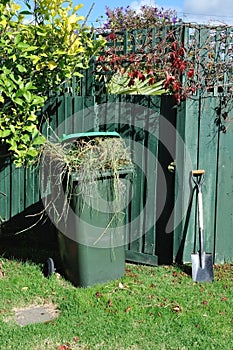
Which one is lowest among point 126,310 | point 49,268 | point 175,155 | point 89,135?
point 126,310

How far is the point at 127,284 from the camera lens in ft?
14.6

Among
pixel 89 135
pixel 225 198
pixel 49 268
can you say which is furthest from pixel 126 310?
pixel 225 198

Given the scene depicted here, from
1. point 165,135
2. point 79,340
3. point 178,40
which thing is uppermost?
point 178,40

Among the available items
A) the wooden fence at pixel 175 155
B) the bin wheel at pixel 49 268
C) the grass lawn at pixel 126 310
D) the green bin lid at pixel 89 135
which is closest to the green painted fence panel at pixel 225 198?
the wooden fence at pixel 175 155

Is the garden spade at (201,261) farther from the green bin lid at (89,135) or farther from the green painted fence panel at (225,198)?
the green bin lid at (89,135)

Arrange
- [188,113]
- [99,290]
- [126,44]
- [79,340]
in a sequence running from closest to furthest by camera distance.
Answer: [79,340]
[99,290]
[188,113]
[126,44]

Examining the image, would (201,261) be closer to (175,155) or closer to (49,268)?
(175,155)

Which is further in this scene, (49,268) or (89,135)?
(49,268)

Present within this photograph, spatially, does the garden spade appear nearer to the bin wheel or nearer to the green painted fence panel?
the green painted fence panel

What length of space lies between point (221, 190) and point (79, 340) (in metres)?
2.27

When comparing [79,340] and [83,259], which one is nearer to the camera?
[79,340]

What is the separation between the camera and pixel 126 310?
3932 mm

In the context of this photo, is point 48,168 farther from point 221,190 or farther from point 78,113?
point 221,190

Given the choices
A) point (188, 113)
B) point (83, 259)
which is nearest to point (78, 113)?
point (188, 113)
